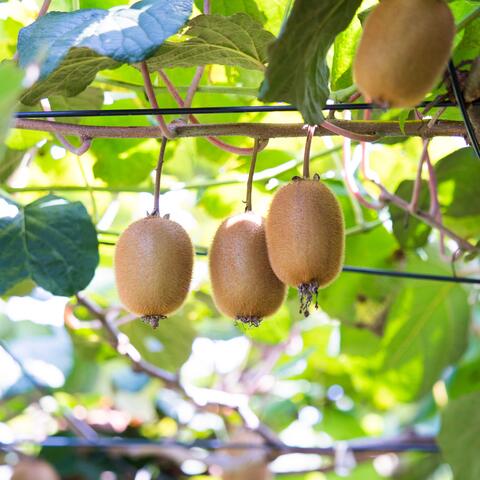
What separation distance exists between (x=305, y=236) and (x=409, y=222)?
700 mm

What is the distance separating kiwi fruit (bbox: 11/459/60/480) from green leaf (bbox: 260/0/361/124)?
148cm

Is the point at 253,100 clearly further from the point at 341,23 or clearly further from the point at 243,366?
the point at 243,366

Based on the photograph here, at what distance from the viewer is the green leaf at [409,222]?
61.7 inches

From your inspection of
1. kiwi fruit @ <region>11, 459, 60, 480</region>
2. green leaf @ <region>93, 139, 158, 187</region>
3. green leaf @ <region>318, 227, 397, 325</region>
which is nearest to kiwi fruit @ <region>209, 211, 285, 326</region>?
green leaf @ <region>93, 139, 158, 187</region>

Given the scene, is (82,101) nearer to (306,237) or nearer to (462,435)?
(306,237)

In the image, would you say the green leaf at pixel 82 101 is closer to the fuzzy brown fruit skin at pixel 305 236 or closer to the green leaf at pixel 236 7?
the green leaf at pixel 236 7

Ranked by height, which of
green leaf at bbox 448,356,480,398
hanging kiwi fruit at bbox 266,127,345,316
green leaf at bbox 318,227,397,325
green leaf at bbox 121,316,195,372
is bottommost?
green leaf at bbox 448,356,480,398

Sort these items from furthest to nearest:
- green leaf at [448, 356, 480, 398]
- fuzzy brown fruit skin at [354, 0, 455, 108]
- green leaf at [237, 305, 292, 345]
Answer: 1. green leaf at [448, 356, 480, 398]
2. green leaf at [237, 305, 292, 345]
3. fuzzy brown fruit skin at [354, 0, 455, 108]

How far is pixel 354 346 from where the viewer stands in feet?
6.64

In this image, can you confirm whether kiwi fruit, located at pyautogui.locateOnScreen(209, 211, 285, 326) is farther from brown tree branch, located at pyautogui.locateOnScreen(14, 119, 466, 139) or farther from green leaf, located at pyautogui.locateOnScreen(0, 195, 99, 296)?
green leaf, located at pyautogui.locateOnScreen(0, 195, 99, 296)

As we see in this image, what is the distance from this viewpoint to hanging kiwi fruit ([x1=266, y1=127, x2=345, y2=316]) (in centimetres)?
95

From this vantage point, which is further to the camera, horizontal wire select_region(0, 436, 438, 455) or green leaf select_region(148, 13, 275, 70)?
horizontal wire select_region(0, 436, 438, 455)

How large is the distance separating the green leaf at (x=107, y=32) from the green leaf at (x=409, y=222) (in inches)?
28.9

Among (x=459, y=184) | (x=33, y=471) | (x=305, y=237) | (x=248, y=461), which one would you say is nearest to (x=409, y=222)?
(x=459, y=184)
